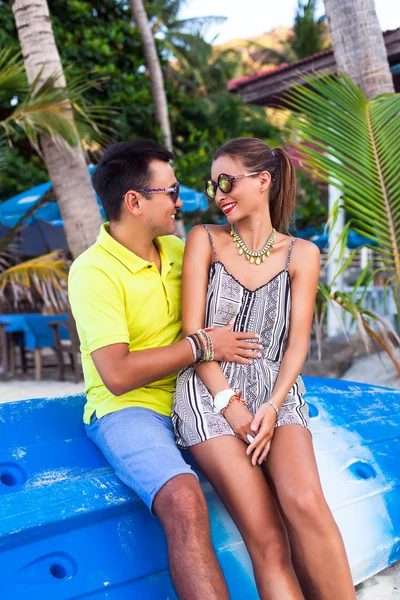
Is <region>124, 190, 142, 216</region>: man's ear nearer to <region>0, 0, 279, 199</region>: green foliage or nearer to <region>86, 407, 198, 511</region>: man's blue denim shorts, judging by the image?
<region>86, 407, 198, 511</region>: man's blue denim shorts

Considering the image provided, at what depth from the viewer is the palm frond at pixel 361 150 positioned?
4055 mm

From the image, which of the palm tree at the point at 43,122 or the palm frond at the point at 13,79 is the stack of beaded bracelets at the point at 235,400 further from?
the palm frond at the point at 13,79

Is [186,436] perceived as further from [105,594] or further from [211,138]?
[211,138]

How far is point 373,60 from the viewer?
14.8 ft

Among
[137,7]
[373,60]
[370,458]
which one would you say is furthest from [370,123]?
[137,7]

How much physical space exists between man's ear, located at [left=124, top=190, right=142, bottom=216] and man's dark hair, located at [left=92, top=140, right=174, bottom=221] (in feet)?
0.07

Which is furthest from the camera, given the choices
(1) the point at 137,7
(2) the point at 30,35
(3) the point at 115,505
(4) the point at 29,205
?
(1) the point at 137,7

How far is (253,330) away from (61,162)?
11.9ft

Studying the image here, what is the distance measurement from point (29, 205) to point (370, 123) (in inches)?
192

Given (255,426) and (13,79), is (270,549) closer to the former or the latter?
(255,426)

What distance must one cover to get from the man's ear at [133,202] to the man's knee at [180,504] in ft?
3.35

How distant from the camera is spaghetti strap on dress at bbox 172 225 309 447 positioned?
2338 mm

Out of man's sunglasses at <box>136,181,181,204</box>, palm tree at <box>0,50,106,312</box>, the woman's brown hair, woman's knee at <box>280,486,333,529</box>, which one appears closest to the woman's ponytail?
the woman's brown hair

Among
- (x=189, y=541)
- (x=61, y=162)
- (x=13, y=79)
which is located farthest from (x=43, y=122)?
(x=189, y=541)
